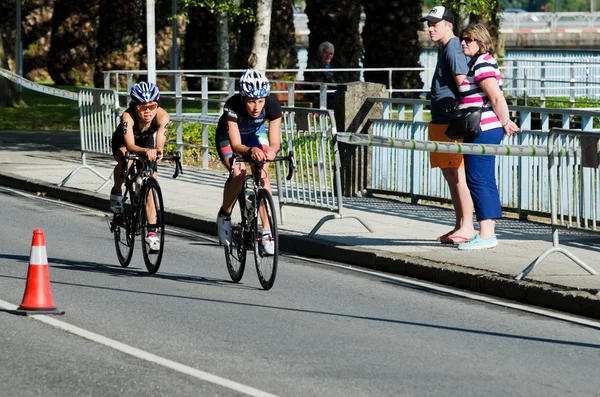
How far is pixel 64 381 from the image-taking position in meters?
7.13

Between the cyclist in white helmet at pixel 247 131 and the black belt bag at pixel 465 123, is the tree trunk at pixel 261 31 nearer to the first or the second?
the black belt bag at pixel 465 123

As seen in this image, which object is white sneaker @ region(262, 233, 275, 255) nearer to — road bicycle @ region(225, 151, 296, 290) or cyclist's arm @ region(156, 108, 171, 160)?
road bicycle @ region(225, 151, 296, 290)

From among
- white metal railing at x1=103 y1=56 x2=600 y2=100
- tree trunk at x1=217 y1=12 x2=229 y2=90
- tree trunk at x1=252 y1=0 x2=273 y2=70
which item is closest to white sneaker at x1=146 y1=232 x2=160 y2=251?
white metal railing at x1=103 y1=56 x2=600 y2=100

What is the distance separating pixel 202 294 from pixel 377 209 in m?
5.57

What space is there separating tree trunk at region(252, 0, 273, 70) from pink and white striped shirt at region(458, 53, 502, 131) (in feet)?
54.3

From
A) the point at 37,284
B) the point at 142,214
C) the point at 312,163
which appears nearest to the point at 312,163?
the point at 312,163

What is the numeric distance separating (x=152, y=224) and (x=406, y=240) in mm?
2818

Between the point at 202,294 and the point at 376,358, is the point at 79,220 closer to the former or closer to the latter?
the point at 202,294

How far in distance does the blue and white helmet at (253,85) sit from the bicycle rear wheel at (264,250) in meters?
0.75

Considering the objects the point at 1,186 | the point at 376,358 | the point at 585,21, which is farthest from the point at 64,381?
the point at 585,21

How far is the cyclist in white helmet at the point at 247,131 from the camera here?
33.2ft

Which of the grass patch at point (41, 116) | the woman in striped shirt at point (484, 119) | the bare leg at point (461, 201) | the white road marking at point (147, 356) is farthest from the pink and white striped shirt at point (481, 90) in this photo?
the grass patch at point (41, 116)

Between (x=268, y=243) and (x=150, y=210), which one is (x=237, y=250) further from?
(x=150, y=210)

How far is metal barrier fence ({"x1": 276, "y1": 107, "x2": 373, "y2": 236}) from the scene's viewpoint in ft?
42.7
